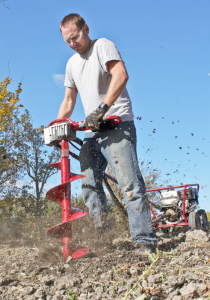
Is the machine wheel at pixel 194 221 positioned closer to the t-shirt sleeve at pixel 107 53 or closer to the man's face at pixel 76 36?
the t-shirt sleeve at pixel 107 53

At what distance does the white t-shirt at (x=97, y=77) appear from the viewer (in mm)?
2885

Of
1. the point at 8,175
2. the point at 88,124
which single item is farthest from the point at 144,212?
the point at 8,175

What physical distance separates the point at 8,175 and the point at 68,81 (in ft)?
20.4

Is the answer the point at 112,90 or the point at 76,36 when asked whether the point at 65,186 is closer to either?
the point at 112,90

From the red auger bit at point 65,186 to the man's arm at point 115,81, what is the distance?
0.19 m

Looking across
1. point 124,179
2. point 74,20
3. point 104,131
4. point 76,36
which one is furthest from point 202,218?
point 74,20

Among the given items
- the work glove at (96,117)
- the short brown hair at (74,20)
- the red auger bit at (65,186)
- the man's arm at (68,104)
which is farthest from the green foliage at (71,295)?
the short brown hair at (74,20)

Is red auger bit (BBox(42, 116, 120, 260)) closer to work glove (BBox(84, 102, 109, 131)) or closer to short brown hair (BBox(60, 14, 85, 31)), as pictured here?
work glove (BBox(84, 102, 109, 131))

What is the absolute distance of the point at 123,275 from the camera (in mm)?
1980

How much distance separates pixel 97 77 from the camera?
2971 mm

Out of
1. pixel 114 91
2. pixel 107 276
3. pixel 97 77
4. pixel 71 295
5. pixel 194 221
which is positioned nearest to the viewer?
pixel 71 295

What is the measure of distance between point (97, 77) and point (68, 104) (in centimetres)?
75

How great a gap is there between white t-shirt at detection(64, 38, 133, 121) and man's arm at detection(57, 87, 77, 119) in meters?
0.37

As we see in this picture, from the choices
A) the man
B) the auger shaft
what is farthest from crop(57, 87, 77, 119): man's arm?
the auger shaft
